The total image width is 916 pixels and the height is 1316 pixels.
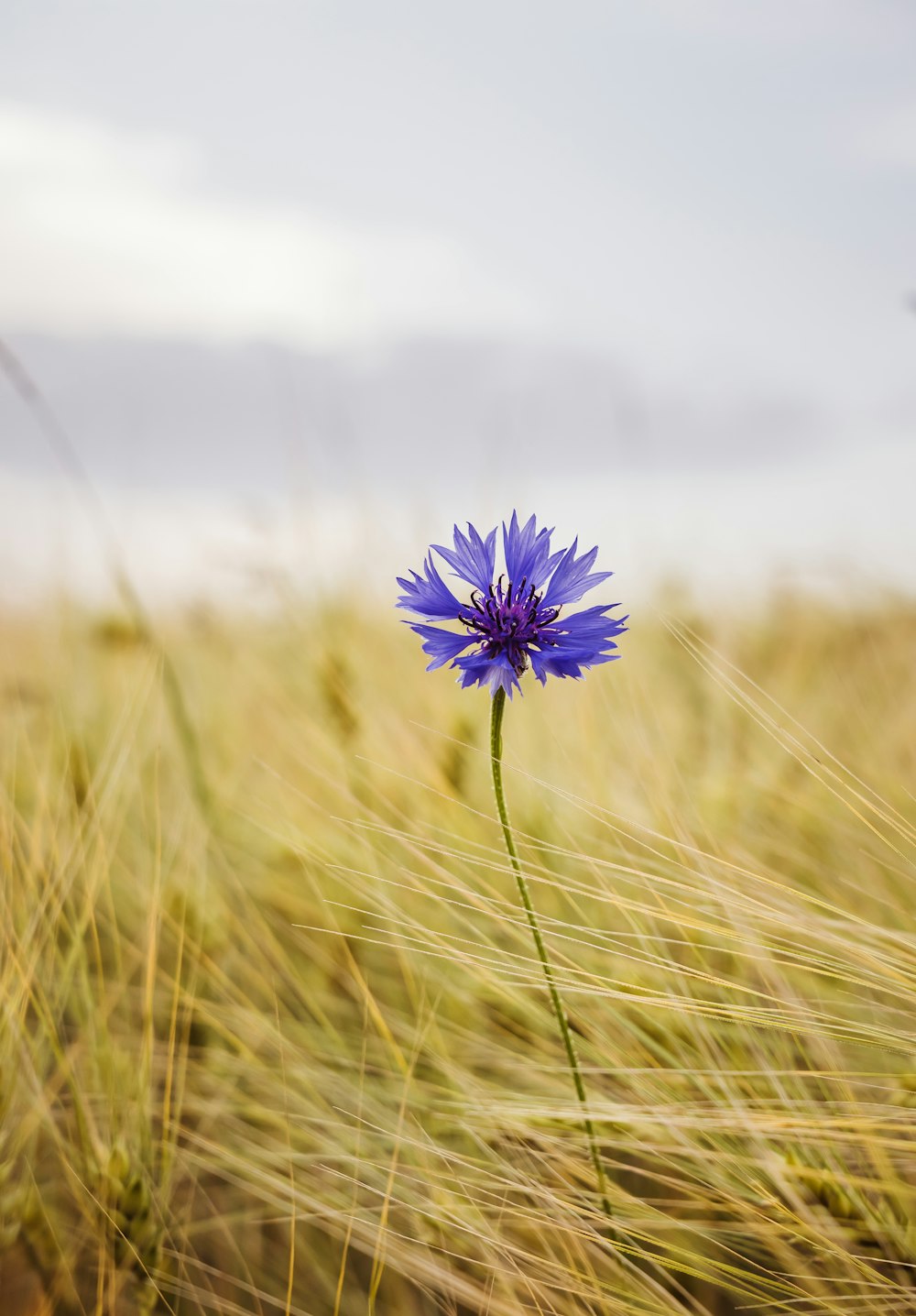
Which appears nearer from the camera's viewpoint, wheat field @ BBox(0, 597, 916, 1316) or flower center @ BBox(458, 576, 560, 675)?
flower center @ BBox(458, 576, 560, 675)

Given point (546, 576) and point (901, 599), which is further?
point (901, 599)

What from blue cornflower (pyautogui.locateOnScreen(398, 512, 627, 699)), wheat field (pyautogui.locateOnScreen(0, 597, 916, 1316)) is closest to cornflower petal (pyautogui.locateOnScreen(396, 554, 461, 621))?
blue cornflower (pyautogui.locateOnScreen(398, 512, 627, 699))

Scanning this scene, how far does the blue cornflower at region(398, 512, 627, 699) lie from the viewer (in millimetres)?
649

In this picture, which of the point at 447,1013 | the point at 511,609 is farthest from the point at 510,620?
the point at 447,1013

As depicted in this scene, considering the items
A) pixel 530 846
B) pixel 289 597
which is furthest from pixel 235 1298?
pixel 289 597

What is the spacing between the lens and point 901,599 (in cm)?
299

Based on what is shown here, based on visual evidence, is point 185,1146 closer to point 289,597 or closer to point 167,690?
point 167,690

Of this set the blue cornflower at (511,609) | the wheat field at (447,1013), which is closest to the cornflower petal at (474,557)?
the blue cornflower at (511,609)

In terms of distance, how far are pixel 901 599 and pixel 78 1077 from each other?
2766 millimetres

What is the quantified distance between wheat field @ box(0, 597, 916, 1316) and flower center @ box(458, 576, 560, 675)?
3.7 inches

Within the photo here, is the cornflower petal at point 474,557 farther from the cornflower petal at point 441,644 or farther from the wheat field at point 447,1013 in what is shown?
the wheat field at point 447,1013

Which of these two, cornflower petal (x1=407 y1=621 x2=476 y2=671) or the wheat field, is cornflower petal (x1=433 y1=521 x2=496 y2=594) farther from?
the wheat field

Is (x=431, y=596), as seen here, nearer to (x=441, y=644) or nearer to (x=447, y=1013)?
(x=441, y=644)

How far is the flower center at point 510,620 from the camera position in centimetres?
68
